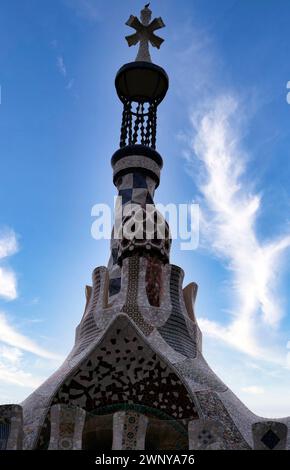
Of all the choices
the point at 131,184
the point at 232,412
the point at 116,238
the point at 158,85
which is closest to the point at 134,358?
the point at 232,412

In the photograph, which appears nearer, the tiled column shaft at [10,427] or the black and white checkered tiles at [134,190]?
the tiled column shaft at [10,427]

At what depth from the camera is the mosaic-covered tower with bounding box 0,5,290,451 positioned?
635 cm

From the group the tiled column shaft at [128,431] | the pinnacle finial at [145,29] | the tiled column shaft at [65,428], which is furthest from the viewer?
the pinnacle finial at [145,29]

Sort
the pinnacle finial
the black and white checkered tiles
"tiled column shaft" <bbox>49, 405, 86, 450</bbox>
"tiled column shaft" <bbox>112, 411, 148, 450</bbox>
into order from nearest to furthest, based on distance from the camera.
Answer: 1. "tiled column shaft" <bbox>49, 405, 86, 450</bbox>
2. "tiled column shaft" <bbox>112, 411, 148, 450</bbox>
3. the black and white checkered tiles
4. the pinnacle finial

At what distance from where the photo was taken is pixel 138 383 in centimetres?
799

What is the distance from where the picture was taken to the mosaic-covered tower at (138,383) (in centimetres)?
635

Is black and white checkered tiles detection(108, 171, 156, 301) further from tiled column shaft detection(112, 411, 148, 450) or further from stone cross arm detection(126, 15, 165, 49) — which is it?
tiled column shaft detection(112, 411, 148, 450)

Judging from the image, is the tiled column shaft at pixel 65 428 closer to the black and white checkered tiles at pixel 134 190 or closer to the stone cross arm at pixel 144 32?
the black and white checkered tiles at pixel 134 190

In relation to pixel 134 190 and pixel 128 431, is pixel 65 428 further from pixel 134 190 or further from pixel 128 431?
pixel 134 190

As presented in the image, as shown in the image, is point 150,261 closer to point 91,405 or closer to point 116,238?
point 116,238

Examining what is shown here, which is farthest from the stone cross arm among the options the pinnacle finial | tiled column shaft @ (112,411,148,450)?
tiled column shaft @ (112,411,148,450)

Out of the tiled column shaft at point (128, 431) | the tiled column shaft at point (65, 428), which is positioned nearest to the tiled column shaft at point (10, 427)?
the tiled column shaft at point (65, 428)
